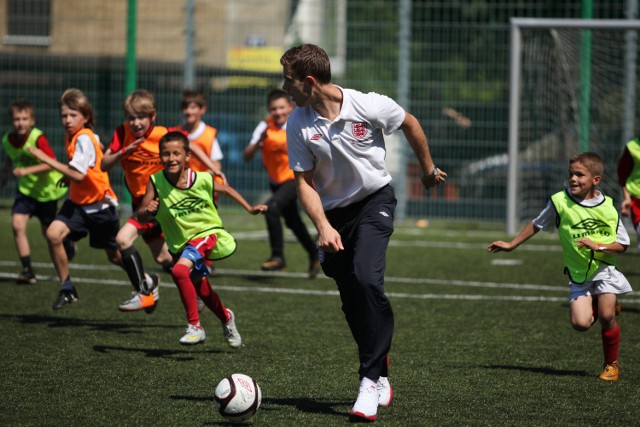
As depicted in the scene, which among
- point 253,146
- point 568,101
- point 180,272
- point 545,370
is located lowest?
point 545,370

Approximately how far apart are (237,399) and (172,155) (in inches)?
103

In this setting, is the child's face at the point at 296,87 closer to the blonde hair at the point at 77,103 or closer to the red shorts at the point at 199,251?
the red shorts at the point at 199,251

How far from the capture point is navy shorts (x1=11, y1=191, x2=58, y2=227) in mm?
10570

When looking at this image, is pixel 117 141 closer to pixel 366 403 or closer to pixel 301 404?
pixel 301 404

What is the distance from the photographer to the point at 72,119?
29.0ft

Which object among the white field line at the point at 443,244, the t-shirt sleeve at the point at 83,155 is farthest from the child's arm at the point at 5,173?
the white field line at the point at 443,244

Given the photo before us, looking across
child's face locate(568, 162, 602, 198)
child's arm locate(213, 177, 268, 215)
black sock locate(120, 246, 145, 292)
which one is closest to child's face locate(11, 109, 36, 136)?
black sock locate(120, 246, 145, 292)

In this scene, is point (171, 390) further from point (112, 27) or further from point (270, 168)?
point (112, 27)

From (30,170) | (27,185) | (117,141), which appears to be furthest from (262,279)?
(117,141)

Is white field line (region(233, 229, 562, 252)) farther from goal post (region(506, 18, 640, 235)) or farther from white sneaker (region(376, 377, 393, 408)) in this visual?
white sneaker (region(376, 377, 393, 408))

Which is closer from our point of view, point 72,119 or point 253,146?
point 72,119

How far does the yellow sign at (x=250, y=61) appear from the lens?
718 inches

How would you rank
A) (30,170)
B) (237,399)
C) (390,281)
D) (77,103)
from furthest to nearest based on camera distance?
(390,281) < (30,170) < (77,103) < (237,399)

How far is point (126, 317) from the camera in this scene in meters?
8.77
